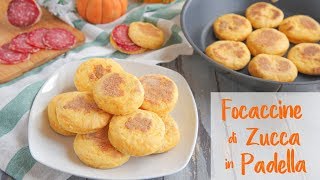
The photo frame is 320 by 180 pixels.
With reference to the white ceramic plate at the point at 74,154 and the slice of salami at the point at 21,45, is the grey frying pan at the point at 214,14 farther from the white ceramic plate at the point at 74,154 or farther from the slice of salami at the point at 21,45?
the slice of salami at the point at 21,45

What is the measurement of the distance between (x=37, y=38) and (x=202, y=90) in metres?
0.69

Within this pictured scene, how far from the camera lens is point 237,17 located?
1802mm

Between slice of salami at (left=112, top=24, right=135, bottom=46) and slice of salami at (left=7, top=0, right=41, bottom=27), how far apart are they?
0.34 metres

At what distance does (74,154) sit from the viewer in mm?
1262

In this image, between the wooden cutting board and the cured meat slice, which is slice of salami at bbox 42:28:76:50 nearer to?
the wooden cutting board

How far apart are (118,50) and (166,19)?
273mm

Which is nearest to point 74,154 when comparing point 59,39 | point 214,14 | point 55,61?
point 55,61

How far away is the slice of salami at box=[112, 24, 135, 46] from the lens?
176 centimetres

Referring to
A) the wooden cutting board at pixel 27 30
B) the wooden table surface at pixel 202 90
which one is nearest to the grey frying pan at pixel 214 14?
the wooden table surface at pixel 202 90

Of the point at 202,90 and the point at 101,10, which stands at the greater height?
the point at 101,10

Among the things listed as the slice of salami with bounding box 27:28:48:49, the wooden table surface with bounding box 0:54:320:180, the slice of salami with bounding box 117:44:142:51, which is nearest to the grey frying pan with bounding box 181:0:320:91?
the wooden table surface with bounding box 0:54:320:180

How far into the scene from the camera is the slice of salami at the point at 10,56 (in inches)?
65.2

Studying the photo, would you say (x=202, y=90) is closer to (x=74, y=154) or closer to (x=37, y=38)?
(x=74, y=154)

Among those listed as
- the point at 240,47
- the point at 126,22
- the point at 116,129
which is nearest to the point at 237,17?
the point at 240,47
